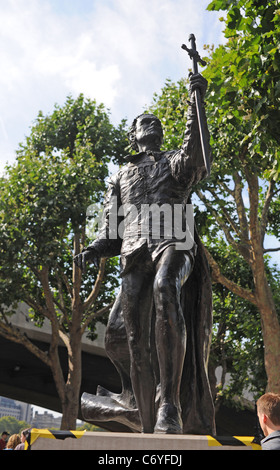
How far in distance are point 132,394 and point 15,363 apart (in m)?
23.3

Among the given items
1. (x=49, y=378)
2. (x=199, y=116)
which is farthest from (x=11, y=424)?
(x=199, y=116)

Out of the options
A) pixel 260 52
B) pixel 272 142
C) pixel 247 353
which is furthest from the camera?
pixel 247 353

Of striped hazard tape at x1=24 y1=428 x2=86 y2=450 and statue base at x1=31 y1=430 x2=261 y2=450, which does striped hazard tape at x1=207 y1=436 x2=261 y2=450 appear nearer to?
statue base at x1=31 y1=430 x2=261 y2=450

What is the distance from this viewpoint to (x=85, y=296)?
17984 millimetres

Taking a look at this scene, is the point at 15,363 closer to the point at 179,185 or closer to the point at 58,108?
the point at 58,108

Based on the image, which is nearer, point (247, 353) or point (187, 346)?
point (187, 346)

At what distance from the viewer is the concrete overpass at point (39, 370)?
70.9ft

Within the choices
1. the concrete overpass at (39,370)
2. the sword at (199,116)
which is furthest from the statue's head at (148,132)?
the concrete overpass at (39,370)

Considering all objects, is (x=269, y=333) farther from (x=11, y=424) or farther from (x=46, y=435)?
(x=11, y=424)

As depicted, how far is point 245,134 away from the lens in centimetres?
1080

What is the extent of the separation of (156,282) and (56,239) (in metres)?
11.8

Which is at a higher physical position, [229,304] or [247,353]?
[229,304]
